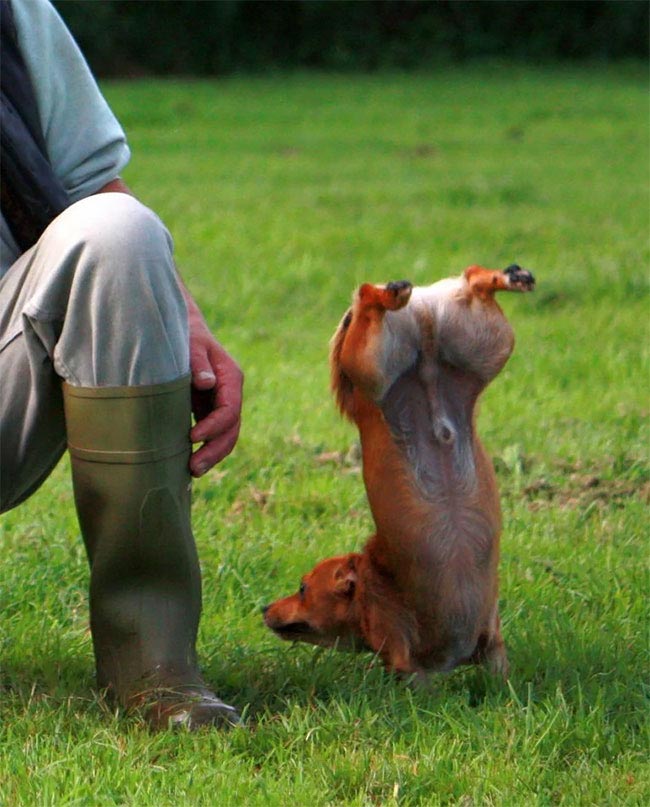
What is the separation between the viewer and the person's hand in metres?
2.60

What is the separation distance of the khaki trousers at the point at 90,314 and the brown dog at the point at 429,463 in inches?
18.8

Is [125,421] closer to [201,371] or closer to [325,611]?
[201,371]

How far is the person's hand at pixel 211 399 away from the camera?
2.60m

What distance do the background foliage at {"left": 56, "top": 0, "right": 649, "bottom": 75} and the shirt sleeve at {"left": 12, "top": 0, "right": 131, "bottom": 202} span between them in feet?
57.4

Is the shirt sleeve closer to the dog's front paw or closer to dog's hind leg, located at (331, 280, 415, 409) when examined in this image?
dog's hind leg, located at (331, 280, 415, 409)

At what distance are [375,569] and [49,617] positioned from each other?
776 mm

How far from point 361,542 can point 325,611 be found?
2.43 ft

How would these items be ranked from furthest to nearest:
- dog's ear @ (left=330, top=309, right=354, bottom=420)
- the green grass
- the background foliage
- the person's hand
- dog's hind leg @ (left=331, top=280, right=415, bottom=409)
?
the background foliage, dog's ear @ (left=330, top=309, right=354, bottom=420), dog's hind leg @ (left=331, top=280, right=415, bottom=409), the person's hand, the green grass

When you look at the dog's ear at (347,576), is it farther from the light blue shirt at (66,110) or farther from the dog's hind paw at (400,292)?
the light blue shirt at (66,110)

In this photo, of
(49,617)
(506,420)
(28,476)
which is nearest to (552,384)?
(506,420)

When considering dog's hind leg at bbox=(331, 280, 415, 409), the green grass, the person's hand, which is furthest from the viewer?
dog's hind leg at bbox=(331, 280, 415, 409)

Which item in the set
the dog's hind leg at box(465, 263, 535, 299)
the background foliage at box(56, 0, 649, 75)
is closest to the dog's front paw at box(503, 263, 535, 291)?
the dog's hind leg at box(465, 263, 535, 299)

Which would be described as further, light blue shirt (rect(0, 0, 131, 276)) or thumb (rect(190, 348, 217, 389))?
light blue shirt (rect(0, 0, 131, 276))

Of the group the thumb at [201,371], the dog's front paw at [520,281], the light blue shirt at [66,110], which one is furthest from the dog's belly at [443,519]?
the light blue shirt at [66,110]
